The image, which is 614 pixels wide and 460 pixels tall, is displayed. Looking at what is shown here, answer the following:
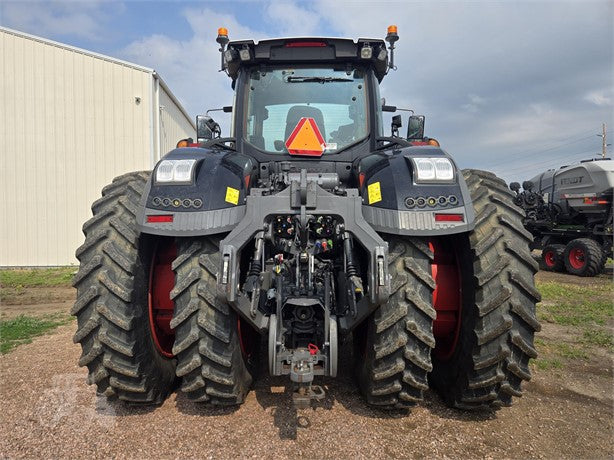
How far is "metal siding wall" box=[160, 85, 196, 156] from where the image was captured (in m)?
11.3

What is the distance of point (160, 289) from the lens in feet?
9.34

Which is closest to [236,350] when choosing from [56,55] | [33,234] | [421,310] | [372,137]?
[421,310]

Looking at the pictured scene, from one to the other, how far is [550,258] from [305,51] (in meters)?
10.1

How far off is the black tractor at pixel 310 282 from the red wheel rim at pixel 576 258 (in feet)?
29.1

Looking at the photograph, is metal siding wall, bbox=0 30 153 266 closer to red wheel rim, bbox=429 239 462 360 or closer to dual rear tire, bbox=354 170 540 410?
red wheel rim, bbox=429 239 462 360

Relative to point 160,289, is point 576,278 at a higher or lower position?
lower

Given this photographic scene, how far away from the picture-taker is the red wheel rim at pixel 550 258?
10.7 m

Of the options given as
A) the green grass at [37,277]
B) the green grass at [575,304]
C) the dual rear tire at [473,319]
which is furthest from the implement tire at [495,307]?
the green grass at [37,277]

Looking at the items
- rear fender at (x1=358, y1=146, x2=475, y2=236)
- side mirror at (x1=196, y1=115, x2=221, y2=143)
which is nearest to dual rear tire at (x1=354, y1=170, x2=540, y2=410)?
rear fender at (x1=358, y1=146, x2=475, y2=236)

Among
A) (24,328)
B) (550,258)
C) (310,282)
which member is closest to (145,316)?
(310,282)

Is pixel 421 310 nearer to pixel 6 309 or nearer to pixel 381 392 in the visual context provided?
pixel 381 392

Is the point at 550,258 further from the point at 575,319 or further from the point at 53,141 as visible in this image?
the point at 53,141

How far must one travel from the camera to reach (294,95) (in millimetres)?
3562

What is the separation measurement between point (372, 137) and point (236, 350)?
209 centimetres
